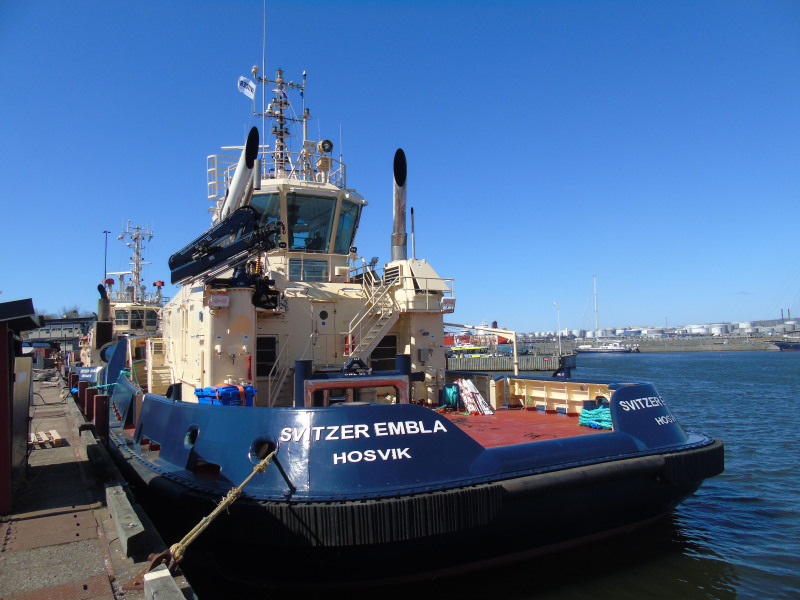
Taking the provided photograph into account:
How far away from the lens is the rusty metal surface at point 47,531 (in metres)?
5.00

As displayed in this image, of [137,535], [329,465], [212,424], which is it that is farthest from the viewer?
[212,424]

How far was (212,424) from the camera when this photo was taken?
6.07 metres

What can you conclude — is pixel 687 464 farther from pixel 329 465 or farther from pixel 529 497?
pixel 329 465

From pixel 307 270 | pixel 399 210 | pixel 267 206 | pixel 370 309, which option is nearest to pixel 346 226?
pixel 399 210

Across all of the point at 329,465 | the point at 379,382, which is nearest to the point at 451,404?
the point at 379,382

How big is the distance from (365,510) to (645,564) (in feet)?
13.7

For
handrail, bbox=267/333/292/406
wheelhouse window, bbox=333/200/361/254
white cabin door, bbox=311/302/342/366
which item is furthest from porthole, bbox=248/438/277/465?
wheelhouse window, bbox=333/200/361/254

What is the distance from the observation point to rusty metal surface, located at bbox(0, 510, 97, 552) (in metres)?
5.00

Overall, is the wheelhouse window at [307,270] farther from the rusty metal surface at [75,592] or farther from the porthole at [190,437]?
the rusty metal surface at [75,592]

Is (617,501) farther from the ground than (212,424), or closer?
closer

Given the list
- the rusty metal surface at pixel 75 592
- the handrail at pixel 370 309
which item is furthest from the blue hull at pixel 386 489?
the handrail at pixel 370 309

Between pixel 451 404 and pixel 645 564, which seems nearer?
pixel 645 564

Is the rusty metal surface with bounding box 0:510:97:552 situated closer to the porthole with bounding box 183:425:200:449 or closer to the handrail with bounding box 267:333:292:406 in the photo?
the porthole with bounding box 183:425:200:449

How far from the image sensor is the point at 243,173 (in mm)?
8703
